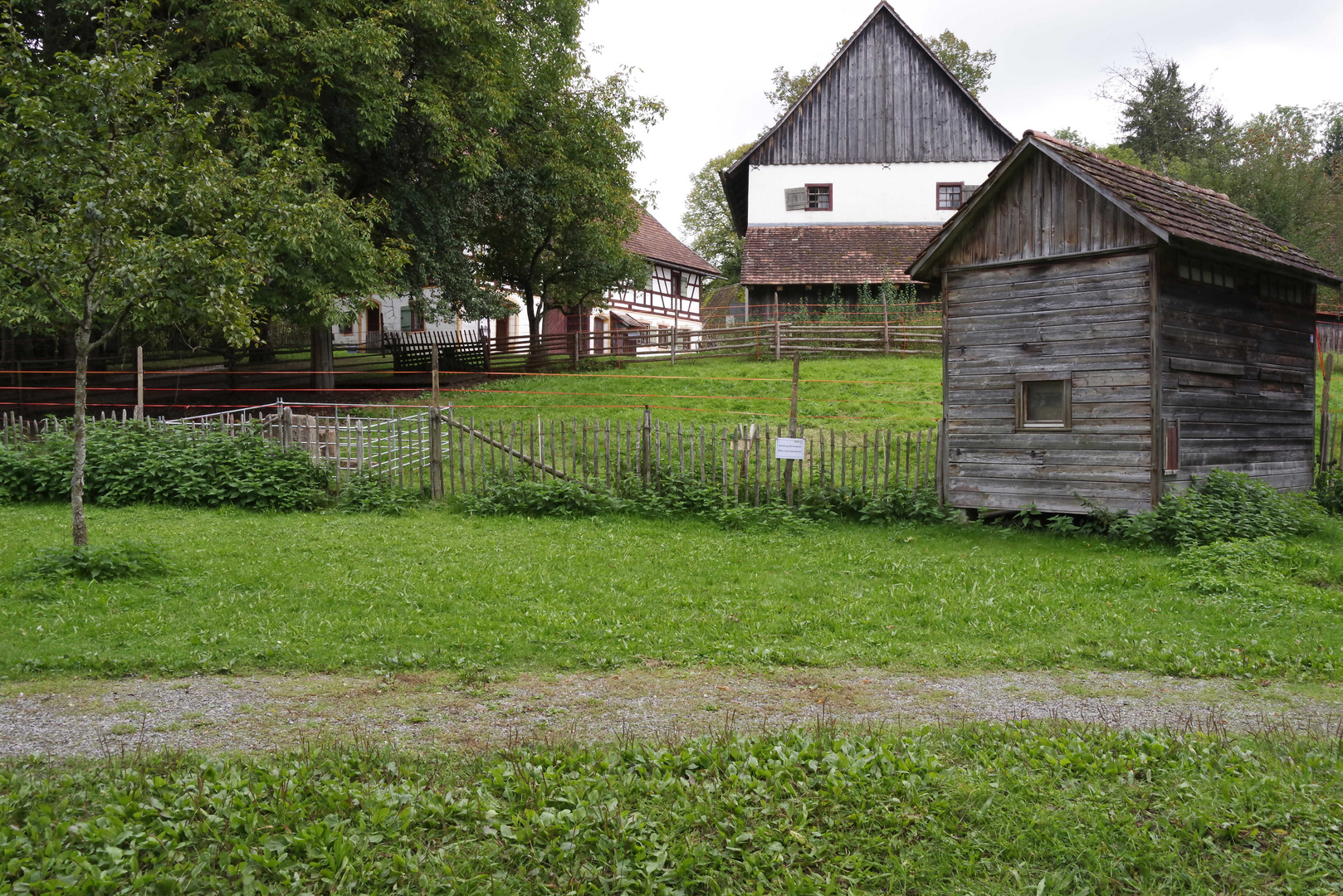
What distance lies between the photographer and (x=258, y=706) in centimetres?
632

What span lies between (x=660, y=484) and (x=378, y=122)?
11.2 m

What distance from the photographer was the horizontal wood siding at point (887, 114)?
34312mm

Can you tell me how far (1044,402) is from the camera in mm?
13688

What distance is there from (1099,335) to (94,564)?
41.1 ft

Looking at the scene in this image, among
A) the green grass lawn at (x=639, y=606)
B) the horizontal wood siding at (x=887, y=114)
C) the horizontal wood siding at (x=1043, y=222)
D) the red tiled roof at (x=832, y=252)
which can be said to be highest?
the horizontal wood siding at (x=887, y=114)

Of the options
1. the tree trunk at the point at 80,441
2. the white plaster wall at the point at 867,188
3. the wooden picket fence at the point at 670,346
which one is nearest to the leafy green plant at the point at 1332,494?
the wooden picket fence at the point at 670,346

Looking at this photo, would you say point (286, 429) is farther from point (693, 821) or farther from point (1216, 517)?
point (1216, 517)

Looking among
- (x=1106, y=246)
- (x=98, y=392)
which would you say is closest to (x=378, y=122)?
(x=98, y=392)

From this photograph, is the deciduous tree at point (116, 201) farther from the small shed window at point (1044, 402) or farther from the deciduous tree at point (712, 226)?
the deciduous tree at point (712, 226)

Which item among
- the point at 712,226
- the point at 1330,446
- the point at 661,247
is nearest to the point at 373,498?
the point at 1330,446

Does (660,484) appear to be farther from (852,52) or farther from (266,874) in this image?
(852,52)

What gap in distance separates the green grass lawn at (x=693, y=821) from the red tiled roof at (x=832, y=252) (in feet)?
92.1

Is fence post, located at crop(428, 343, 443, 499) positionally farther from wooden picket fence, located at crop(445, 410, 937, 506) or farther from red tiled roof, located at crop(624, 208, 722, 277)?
red tiled roof, located at crop(624, 208, 722, 277)

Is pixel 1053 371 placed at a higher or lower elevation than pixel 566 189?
lower
